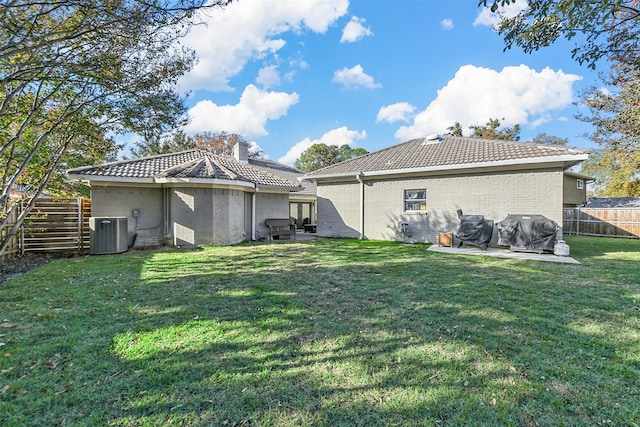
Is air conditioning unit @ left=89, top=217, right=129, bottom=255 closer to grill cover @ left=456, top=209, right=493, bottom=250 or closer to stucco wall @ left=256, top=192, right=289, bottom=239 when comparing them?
stucco wall @ left=256, top=192, right=289, bottom=239

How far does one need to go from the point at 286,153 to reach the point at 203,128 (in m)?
16.6

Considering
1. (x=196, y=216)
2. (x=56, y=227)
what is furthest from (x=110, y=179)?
(x=196, y=216)

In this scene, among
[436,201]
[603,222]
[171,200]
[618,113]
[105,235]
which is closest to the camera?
[105,235]

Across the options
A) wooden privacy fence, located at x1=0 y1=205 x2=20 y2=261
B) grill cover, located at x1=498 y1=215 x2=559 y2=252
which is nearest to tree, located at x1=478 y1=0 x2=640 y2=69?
grill cover, located at x1=498 y1=215 x2=559 y2=252

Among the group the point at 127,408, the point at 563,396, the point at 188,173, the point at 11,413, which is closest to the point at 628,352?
the point at 563,396

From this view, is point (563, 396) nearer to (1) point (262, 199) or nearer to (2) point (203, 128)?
(1) point (262, 199)

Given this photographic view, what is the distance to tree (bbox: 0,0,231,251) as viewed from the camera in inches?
175

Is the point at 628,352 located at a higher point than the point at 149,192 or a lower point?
lower

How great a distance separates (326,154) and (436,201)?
2758 centimetres

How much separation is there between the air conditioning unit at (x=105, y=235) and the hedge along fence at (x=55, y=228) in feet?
3.04

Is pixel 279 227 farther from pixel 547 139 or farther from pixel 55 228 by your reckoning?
pixel 547 139

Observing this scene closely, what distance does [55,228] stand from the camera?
9.37m

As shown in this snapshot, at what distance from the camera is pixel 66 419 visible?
6.81 feet

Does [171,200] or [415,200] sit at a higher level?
[415,200]
